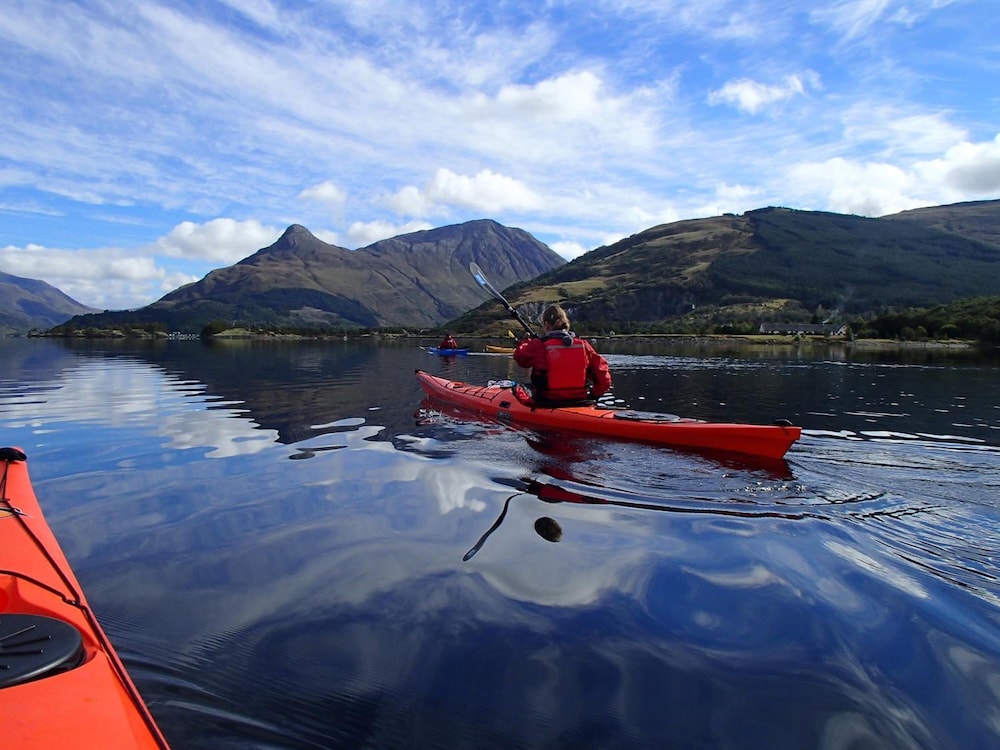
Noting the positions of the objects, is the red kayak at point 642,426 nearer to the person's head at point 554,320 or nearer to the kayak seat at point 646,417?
the kayak seat at point 646,417

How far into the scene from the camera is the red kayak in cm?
1072

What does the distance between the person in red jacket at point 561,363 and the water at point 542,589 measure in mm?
1257

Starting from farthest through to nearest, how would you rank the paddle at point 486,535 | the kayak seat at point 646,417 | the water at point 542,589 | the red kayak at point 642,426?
the kayak seat at point 646,417 → the red kayak at point 642,426 → the paddle at point 486,535 → the water at point 542,589

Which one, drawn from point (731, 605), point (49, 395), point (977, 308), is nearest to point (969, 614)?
point (731, 605)

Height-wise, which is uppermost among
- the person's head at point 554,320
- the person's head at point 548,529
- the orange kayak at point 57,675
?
the person's head at point 554,320

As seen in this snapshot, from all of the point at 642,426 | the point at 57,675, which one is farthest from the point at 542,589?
the point at 642,426

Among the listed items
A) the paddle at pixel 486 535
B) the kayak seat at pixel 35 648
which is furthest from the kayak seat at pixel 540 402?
the kayak seat at pixel 35 648

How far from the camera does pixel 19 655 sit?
3.09 m

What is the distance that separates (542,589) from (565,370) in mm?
7901

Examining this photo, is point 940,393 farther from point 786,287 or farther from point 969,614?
point 786,287

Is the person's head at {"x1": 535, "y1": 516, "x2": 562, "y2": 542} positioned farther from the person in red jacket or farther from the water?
the person in red jacket

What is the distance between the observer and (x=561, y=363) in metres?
13.3

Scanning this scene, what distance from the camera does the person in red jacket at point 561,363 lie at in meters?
13.1

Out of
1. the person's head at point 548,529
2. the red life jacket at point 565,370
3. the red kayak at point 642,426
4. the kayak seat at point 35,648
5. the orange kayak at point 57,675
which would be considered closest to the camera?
the orange kayak at point 57,675
